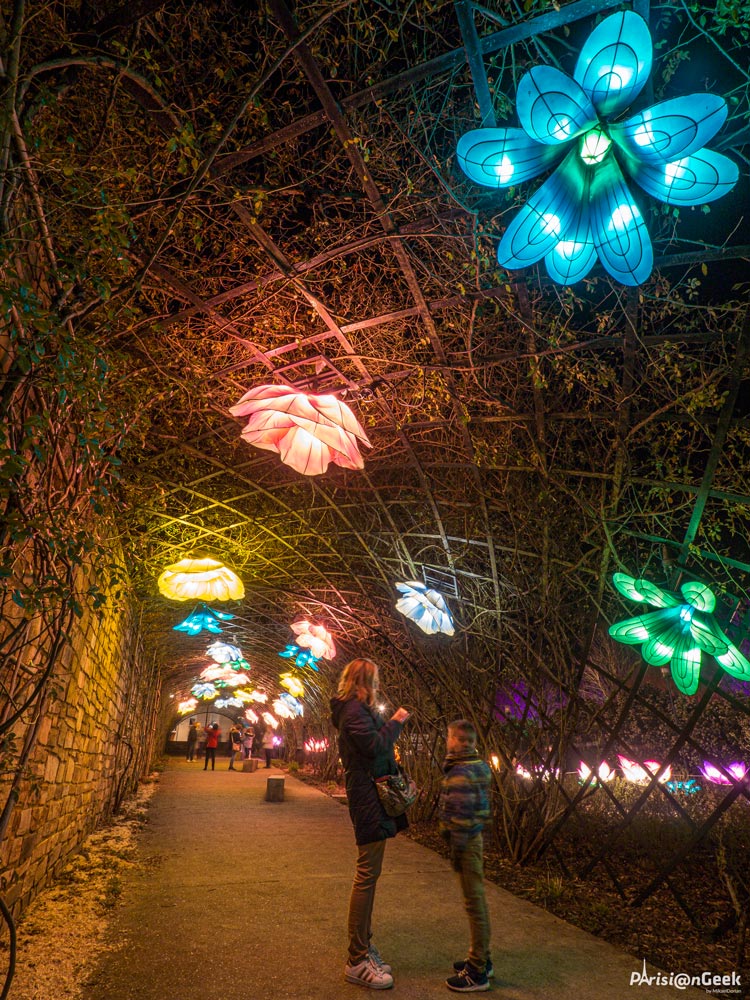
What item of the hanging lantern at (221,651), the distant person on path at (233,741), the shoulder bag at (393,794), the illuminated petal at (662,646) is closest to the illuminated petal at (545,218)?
the shoulder bag at (393,794)

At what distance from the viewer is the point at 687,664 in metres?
3.80

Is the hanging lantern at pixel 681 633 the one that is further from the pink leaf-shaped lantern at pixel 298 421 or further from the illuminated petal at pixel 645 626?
the pink leaf-shaped lantern at pixel 298 421

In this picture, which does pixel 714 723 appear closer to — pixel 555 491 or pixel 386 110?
pixel 555 491

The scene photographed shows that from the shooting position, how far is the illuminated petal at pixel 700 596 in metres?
3.63

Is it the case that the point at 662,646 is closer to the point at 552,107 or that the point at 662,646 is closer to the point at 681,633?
the point at 681,633

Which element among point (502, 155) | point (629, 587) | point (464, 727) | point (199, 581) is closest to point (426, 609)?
point (629, 587)

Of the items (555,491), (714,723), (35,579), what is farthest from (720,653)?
(714,723)

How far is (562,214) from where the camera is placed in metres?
2.07

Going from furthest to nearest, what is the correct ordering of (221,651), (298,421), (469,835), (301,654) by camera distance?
(221,651), (301,654), (298,421), (469,835)

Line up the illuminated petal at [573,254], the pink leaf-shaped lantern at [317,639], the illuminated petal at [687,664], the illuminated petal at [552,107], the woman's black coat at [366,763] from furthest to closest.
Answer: the pink leaf-shaped lantern at [317,639], the illuminated petal at [687,664], the woman's black coat at [366,763], the illuminated petal at [573,254], the illuminated petal at [552,107]

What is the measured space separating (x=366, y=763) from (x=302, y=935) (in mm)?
1410

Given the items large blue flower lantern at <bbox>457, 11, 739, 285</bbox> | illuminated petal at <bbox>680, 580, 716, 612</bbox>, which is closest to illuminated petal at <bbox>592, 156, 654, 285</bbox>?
large blue flower lantern at <bbox>457, 11, 739, 285</bbox>

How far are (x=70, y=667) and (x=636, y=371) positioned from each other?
4.81 metres

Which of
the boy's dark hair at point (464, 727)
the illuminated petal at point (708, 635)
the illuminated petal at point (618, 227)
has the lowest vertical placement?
the boy's dark hair at point (464, 727)
